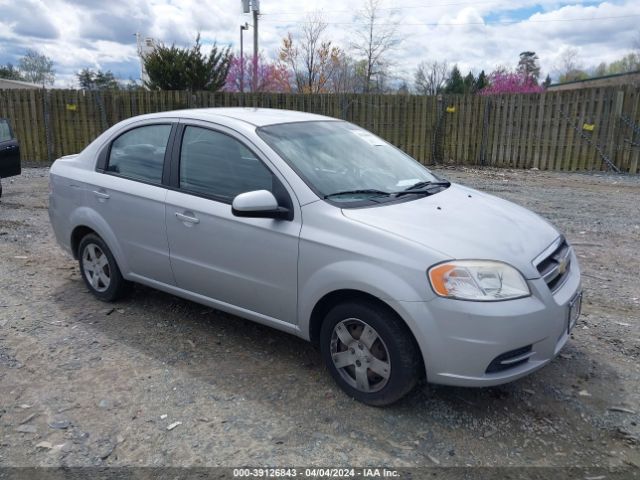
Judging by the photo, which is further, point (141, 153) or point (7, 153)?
point (7, 153)

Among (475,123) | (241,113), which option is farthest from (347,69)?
(241,113)

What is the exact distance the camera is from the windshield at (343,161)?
3498 millimetres

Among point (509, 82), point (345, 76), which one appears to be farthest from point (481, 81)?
point (345, 76)

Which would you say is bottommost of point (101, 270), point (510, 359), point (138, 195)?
point (101, 270)

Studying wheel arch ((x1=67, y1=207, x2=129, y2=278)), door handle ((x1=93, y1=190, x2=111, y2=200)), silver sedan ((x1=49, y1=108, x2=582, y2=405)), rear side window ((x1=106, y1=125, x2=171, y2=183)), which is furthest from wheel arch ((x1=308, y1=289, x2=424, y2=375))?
door handle ((x1=93, y1=190, x2=111, y2=200))

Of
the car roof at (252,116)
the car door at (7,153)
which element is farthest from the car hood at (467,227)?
the car door at (7,153)

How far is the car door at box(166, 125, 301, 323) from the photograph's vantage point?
3414 millimetres

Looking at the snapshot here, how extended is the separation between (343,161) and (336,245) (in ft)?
3.03

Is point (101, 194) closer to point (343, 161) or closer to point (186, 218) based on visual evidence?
point (186, 218)

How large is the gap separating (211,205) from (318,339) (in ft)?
3.91

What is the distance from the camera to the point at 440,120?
15.0 metres

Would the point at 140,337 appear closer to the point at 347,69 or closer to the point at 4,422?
the point at 4,422

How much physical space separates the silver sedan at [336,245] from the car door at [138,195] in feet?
0.04

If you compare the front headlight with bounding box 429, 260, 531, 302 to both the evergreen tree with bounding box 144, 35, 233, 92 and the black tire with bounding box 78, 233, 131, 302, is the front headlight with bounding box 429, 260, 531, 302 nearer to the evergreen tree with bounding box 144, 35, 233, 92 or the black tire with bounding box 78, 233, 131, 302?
the black tire with bounding box 78, 233, 131, 302
